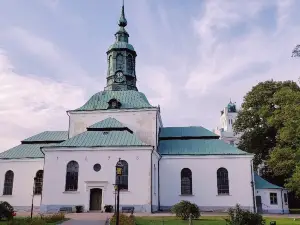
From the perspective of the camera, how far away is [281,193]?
116 ft

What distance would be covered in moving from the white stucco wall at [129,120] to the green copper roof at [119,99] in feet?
1.98

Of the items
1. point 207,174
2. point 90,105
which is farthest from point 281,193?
point 90,105

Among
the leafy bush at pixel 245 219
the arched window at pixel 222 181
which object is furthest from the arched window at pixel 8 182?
the leafy bush at pixel 245 219

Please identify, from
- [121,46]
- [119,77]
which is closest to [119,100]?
[119,77]

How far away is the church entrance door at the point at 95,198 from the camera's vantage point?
2862 cm

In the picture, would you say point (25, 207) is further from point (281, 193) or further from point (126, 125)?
point (281, 193)

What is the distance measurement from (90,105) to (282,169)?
66.3 ft

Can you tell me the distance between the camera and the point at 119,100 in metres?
36.4

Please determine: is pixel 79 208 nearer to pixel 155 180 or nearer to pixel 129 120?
pixel 155 180

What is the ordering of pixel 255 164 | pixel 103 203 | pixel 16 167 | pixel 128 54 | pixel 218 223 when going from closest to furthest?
pixel 218 223
pixel 103 203
pixel 16 167
pixel 128 54
pixel 255 164

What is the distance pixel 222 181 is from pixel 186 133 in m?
7.23

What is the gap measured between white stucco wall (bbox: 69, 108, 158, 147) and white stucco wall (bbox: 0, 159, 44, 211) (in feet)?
A: 16.2

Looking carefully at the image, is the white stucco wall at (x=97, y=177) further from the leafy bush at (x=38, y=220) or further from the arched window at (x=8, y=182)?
the leafy bush at (x=38, y=220)

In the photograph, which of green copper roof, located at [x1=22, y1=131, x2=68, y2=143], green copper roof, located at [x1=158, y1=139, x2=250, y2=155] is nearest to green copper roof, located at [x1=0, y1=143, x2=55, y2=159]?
green copper roof, located at [x1=22, y1=131, x2=68, y2=143]
